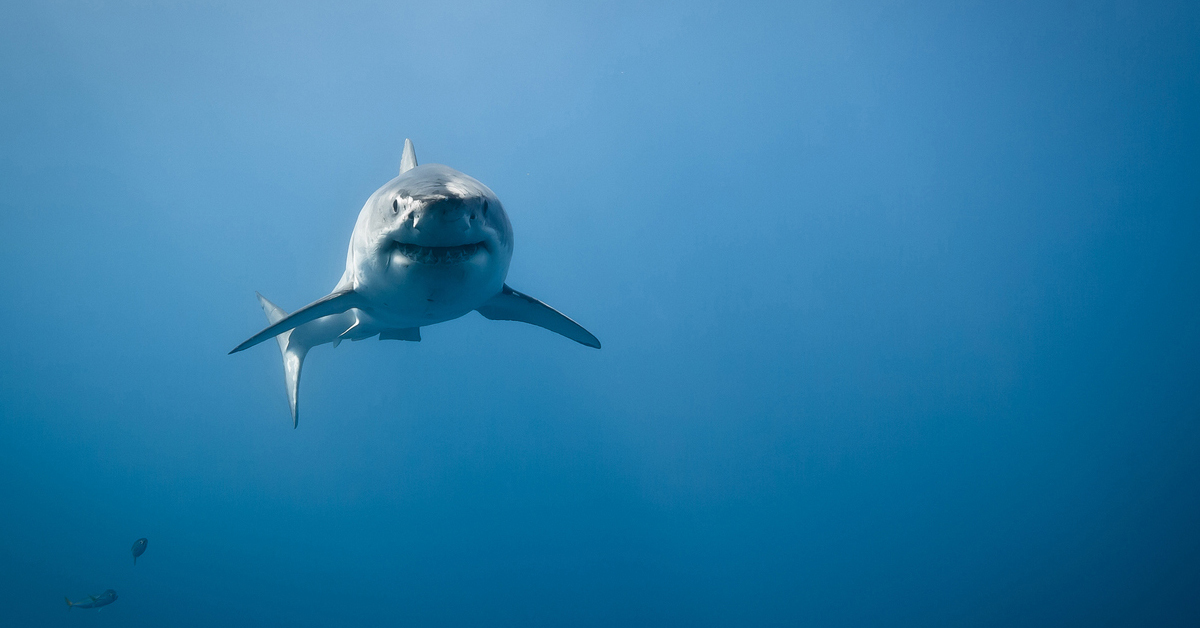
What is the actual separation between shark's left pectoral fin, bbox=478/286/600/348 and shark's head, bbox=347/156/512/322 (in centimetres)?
89

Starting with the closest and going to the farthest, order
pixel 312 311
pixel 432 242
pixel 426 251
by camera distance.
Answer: pixel 432 242 → pixel 426 251 → pixel 312 311

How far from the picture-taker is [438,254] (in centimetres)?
255

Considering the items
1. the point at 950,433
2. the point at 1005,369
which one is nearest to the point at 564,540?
the point at 950,433

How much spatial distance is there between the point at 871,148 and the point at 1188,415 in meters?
31.3

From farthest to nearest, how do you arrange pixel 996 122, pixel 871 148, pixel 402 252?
pixel 871 148 < pixel 996 122 < pixel 402 252

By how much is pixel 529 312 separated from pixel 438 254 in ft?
6.48

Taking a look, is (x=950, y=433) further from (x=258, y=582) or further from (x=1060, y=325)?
(x=258, y=582)

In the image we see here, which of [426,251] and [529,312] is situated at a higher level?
[529,312]

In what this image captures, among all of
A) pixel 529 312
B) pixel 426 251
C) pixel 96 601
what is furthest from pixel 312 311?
pixel 96 601

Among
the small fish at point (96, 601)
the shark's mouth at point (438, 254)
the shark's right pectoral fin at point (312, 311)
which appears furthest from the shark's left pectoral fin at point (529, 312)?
the small fish at point (96, 601)

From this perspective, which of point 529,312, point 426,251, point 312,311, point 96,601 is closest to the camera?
point 426,251

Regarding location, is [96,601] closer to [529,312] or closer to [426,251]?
[529,312]

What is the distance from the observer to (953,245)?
33375 millimetres

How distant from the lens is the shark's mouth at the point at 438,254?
254 centimetres
